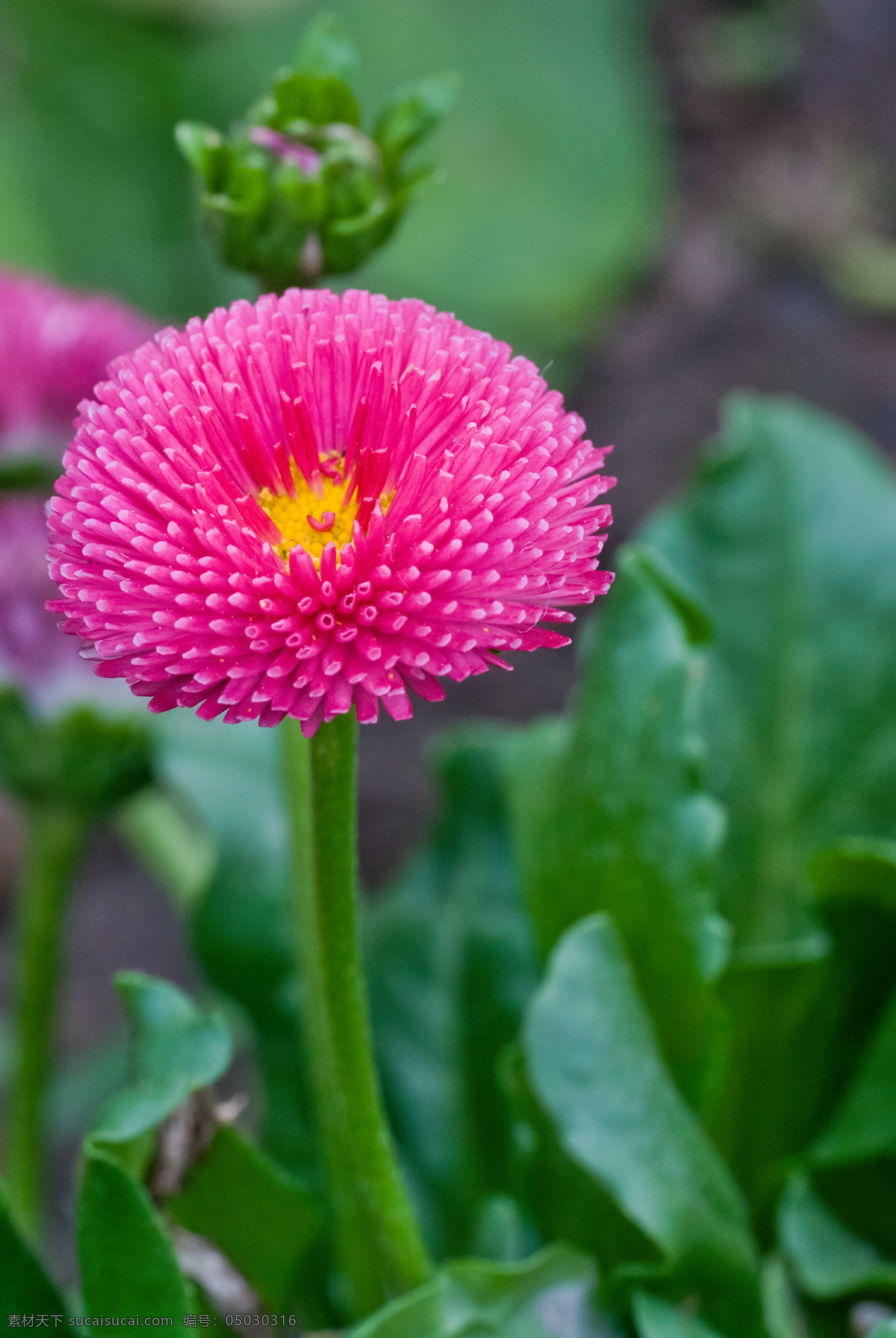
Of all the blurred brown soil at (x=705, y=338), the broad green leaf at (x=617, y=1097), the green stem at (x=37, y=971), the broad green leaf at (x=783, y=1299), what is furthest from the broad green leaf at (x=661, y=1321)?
the blurred brown soil at (x=705, y=338)

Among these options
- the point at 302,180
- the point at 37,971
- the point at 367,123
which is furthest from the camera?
the point at 367,123

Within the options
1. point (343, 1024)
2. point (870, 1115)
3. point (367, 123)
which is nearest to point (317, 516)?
point (343, 1024)

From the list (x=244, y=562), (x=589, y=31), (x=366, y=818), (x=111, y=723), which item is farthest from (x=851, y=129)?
(x=244, y=562)

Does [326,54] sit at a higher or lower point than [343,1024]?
higher

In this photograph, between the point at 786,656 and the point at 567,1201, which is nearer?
the point at 567,1201

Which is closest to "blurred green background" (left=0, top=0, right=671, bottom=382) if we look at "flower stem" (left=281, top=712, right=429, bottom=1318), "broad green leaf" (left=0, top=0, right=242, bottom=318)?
"broad green leaf" (left=0, top=0, right=242, bottom=318)

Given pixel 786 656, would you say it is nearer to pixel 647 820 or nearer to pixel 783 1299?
pixel 647 820

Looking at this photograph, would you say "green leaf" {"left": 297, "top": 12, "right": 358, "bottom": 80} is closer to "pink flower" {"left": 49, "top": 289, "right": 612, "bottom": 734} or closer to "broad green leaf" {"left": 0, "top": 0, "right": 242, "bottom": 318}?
"pink flower" {"left": 49, "top": 289, "right": 612, "bottom": 734}
